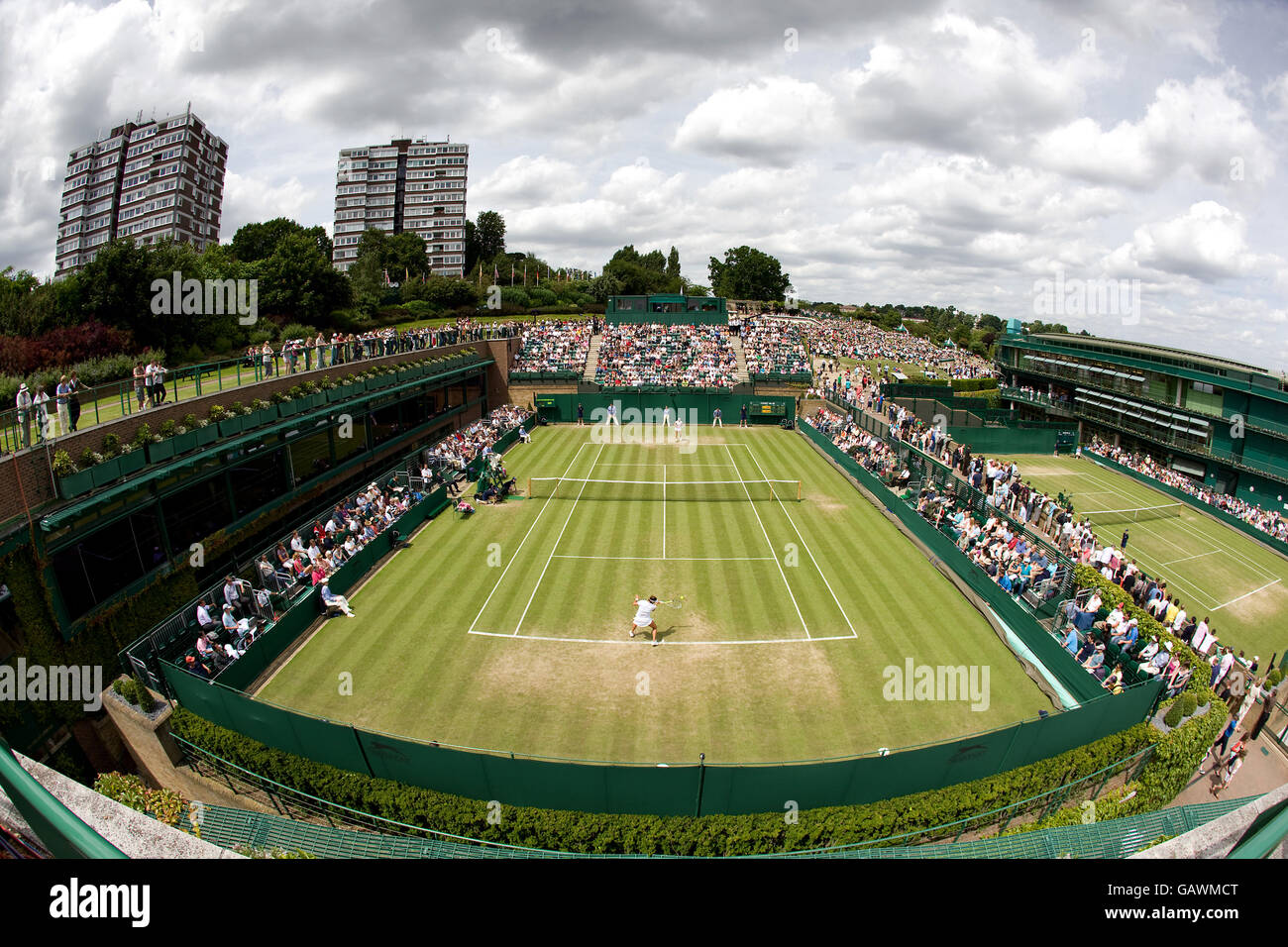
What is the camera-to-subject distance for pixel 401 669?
16.8 metres

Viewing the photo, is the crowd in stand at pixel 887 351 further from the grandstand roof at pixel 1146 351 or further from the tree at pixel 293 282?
the tree at pixel 293 282

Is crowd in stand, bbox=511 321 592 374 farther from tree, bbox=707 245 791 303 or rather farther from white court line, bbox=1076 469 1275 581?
tree, bbox=707 245 791 303

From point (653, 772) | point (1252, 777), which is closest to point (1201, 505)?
point (1252, 777)

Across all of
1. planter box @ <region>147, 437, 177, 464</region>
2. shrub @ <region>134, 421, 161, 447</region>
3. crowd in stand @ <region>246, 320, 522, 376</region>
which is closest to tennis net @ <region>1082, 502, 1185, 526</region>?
crowd in stand @ <region>246, 320, 522, 376</region>

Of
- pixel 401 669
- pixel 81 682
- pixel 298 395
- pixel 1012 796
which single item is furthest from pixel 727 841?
pixel 298 395

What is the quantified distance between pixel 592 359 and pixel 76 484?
46.9m

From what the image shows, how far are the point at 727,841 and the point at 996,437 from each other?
44777 millimetres

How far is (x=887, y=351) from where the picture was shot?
84.4 metres

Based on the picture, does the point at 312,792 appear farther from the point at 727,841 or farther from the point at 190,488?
the point at 190,488

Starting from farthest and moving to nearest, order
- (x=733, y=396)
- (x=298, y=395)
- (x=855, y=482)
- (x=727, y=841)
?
(x=733, y=396)
(x=855, y=482)
(x=298, y=395)
(x=727, y=841)

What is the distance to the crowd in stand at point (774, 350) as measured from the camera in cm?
5760

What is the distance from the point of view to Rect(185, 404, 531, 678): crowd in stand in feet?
52.5

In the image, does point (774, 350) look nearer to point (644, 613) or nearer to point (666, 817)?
point (644, 613)

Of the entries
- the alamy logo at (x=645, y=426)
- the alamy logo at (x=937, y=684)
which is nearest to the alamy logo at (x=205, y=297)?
the alamy logo at (x=645, y=426)
